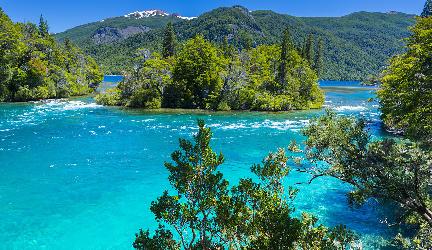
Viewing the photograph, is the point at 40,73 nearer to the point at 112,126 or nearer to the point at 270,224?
the point at 112,126

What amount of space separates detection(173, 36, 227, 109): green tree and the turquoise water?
15896 millimetres

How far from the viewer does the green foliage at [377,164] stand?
13469 millimetres

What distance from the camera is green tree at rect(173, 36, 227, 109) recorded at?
2926 inches

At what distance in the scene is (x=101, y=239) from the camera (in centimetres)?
1978

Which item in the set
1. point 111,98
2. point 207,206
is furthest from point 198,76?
point 207,206

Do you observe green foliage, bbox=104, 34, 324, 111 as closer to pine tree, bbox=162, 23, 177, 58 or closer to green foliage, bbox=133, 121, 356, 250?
pine tree, bbox=162, 23, 177, 58

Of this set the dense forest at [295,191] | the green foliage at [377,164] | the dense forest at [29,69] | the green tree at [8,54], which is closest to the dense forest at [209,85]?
the dense forest at [29,69]

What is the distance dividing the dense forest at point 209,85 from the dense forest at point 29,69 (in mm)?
18033

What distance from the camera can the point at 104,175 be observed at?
30.3 metres

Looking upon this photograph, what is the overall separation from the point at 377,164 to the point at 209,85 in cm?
6169

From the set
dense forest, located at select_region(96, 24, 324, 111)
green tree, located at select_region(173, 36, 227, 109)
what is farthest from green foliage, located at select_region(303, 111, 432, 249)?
green tree, located at select_region(173, 36, 227, 109)

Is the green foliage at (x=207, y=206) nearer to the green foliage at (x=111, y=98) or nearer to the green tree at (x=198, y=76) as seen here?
the green tree at (x=198, y=76)

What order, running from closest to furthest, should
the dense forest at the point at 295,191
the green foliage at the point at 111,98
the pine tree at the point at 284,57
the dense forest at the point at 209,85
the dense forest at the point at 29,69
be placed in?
the dense forest at the point at 295,191
the dense forest at the point at 209,85
the green foliage at the point at 111,98
the pine tree at the point at 284,57
the dense forest at the point at 29,69

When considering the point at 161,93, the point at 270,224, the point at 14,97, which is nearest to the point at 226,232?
the point at 270,224
